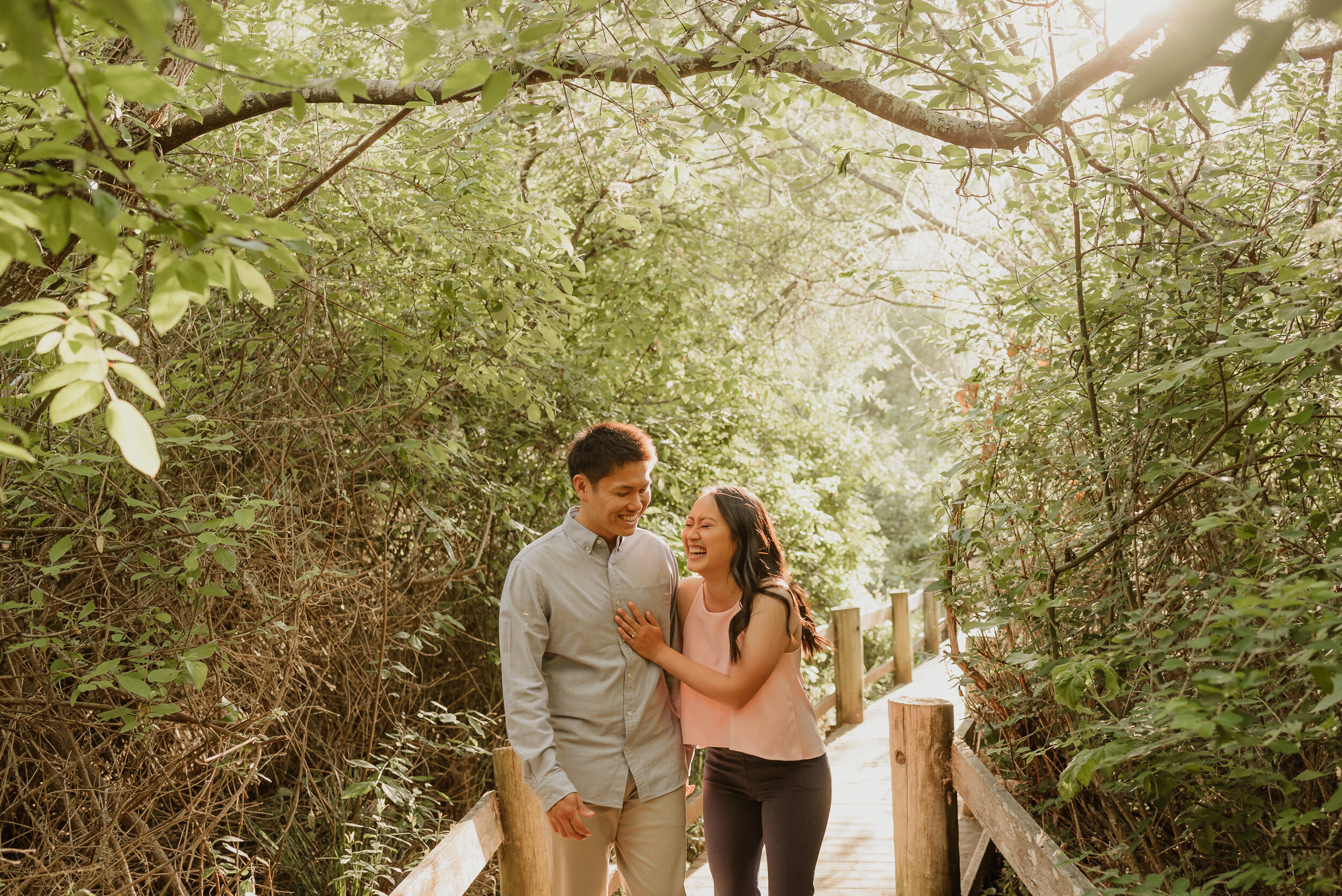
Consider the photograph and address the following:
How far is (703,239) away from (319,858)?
5.27 meters

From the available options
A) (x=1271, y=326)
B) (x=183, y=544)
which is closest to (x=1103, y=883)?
(x=1271, y=326)

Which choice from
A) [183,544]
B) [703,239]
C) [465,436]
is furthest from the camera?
[703,239]

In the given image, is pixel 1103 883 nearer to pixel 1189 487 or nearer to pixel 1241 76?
pixel 1189 487

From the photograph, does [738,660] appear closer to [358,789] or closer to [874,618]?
[358,789]

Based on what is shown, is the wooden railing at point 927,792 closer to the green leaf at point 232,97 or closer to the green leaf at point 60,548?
the green leaf at point 60,548

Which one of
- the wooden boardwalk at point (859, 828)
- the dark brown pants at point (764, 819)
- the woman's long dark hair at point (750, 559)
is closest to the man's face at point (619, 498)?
the woman's long dark hair at point (750, 559)

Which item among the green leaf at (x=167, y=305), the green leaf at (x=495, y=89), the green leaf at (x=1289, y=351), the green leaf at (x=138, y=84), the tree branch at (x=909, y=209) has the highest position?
the tree branch at (x=909, y=209)

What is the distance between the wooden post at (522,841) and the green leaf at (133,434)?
2.37 meters

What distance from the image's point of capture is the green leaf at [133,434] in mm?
1242

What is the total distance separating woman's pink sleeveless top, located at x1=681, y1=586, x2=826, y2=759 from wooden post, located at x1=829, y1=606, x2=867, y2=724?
508 centimetres

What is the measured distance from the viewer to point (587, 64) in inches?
140

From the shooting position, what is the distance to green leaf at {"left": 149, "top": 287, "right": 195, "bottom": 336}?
138 cm

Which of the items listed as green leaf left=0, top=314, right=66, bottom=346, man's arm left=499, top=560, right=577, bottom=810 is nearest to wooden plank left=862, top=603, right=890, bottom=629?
man's arm left=499, top=560, right=577, bottom=810

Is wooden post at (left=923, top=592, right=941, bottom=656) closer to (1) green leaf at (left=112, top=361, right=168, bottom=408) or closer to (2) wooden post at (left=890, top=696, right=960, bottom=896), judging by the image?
(2) wooden post at (left=890, top=696, right=960, bottom=896)
